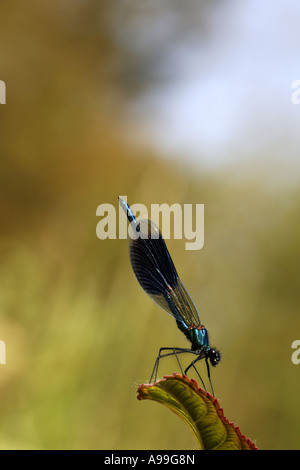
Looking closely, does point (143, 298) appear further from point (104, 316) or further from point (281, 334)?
point (281, 334)

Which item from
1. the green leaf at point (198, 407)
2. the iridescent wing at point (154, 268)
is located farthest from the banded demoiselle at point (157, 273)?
the green leaf at point (198, 407)

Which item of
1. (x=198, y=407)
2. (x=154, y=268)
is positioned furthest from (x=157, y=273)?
(x=198, y=407)

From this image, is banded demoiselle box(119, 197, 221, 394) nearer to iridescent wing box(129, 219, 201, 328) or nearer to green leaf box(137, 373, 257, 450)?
iridescent wing box(129, 219, 201, 328)

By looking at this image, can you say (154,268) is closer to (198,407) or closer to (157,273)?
(157,273)
